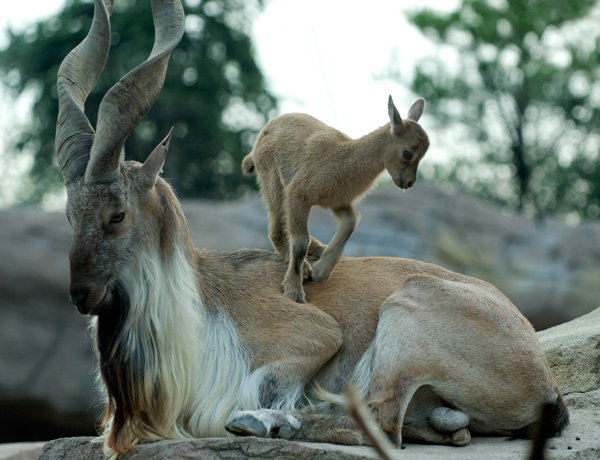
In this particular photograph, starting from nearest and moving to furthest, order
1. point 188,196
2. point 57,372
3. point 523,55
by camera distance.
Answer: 1. point 57,372
2. point 188,196
3. point 523,55

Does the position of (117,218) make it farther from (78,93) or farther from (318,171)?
(318,171)

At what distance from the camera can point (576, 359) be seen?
596 centimetres

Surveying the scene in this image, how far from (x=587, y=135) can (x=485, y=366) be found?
25388 mm

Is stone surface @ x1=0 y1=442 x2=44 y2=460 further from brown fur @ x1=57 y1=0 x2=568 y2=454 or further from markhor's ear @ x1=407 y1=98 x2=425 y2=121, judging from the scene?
markhor's ear @ x1=407 y1=98 x2=425 y2=121

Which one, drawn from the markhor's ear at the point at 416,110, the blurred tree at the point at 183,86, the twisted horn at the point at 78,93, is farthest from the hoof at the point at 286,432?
Answer: the blurred tree at the point at 183,86

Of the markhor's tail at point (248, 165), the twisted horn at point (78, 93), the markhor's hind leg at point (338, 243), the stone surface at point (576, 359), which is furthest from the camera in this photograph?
the stone surface at point (576, 359)

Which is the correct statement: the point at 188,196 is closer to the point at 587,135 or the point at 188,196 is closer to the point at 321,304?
the point at 587,135

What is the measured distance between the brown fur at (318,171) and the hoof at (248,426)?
3.43ft

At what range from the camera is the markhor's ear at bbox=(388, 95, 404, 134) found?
480 centimetres

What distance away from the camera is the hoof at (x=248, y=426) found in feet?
13.9

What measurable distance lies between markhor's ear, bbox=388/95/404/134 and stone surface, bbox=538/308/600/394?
8.41ft

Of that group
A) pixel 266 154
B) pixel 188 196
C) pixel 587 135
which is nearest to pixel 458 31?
pixel 587 135

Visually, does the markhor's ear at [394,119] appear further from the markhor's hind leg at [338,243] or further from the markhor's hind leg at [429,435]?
the markhor's hind leg at [429,435]

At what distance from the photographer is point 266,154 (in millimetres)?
5246
